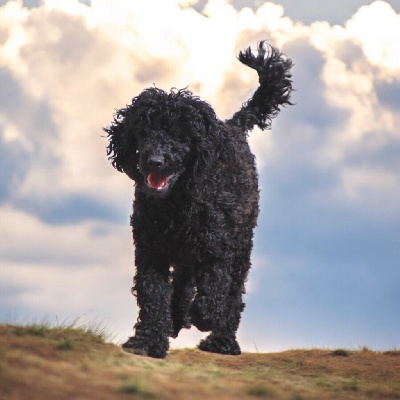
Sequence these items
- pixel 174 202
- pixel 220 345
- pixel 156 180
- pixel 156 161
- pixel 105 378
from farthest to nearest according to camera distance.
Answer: pixel 220 345 < pixel 174 202 < pixel 156 180 < pixel 156 161 < pixel 105 378

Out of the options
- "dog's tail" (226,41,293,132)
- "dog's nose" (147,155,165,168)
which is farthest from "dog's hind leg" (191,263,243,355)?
"dog's tail" (226,41,293,132)

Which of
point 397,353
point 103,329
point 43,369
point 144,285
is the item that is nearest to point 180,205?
point 144,285

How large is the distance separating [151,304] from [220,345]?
1837mm

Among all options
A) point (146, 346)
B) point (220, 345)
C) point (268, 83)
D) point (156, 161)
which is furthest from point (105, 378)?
point (268, 83)

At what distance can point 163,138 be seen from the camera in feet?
22.7

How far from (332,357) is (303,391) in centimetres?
415

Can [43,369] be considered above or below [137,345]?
below

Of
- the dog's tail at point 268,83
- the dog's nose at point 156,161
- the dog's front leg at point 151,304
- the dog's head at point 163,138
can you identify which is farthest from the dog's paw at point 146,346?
the dog's tail at point 268,83

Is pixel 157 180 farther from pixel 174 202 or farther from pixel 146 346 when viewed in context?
pixel 146 346

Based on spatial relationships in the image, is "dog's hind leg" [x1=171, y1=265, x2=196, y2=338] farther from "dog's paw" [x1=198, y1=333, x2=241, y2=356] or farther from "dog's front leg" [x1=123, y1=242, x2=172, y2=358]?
"dog's front leg" [x1=123, y1=242, x2=172, y2=358]

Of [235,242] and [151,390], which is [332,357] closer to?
[235,242]

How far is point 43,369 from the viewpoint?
4.38 metres

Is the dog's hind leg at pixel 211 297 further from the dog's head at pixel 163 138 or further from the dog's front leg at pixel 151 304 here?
the dog's head at pixel 163 138

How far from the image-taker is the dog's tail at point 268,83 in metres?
10.3
